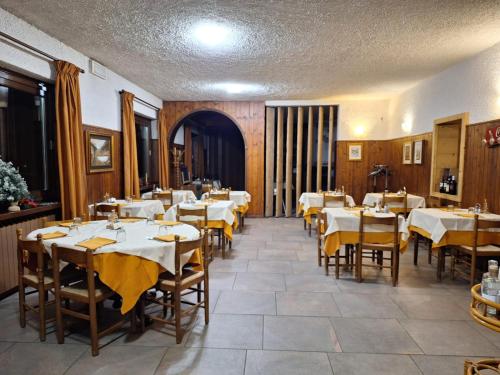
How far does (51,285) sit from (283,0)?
3.17m

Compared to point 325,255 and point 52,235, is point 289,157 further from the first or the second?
point 52,235

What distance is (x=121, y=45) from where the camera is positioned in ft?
14.1

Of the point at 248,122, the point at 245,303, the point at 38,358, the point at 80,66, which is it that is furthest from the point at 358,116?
the point at 38,358

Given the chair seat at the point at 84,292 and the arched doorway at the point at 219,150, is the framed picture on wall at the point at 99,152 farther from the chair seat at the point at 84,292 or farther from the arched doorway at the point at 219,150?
the arched doorway at the point at 219,150

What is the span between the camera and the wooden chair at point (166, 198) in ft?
19.3

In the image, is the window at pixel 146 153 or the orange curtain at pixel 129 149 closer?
the orange curtain at pixel 129 149

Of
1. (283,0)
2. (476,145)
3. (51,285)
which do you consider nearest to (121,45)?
(283,0)

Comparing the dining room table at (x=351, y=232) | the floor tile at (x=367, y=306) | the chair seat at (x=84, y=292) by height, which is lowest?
the floor tile at (x=367, y=306)

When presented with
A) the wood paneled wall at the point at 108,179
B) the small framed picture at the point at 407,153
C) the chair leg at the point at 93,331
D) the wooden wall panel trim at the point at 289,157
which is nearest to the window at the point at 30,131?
the wood paneled wall at the point at 108,179

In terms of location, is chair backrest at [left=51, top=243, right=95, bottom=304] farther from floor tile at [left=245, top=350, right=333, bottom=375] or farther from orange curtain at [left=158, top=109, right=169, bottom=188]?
orange curtain at [left=158, top=109, right=169, bottom=188]

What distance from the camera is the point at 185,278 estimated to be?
275 centimetres

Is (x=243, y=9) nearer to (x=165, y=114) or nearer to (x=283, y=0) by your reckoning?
(x=283, y=0)

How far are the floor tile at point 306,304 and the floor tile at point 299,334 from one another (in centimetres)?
12

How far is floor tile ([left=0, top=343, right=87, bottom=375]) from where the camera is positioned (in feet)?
7.34
